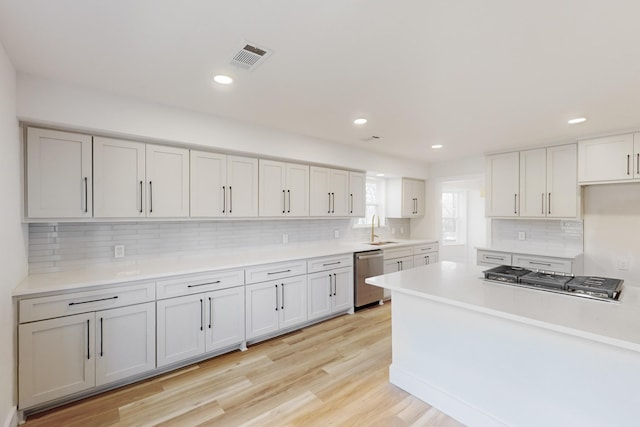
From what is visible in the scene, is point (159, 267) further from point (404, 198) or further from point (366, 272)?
point (404, 198)

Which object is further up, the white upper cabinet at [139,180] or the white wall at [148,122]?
the white wall at [148,122]

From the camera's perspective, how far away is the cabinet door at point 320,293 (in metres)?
3.65

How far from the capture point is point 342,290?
4020 millimetres

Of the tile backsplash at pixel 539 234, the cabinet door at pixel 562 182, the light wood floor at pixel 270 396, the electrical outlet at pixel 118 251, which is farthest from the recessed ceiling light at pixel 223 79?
the tile backsplash at pixel 539 234

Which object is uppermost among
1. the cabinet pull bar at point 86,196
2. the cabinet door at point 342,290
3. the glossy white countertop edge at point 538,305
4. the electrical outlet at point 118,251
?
the cabinet pull bar at point 86,196

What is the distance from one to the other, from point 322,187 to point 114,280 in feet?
8.55

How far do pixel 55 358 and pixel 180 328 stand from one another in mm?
836

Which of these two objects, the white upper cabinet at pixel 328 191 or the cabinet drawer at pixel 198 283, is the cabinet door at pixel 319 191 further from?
the cabinet drawer at pixel 198 283

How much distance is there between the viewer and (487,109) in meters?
2.83

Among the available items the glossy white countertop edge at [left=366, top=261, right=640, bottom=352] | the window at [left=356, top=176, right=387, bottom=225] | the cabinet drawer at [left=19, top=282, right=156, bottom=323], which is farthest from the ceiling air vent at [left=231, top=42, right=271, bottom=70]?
the window at [left=356, top=176, right=387, bottom=225]

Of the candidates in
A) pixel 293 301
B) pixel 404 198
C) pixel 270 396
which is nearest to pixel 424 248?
pixel 404 198

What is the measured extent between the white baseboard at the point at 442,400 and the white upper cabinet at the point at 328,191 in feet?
7.29

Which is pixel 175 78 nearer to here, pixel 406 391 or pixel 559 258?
pixel 406 391

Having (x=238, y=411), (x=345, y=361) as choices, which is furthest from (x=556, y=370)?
(x=238, y=411)
